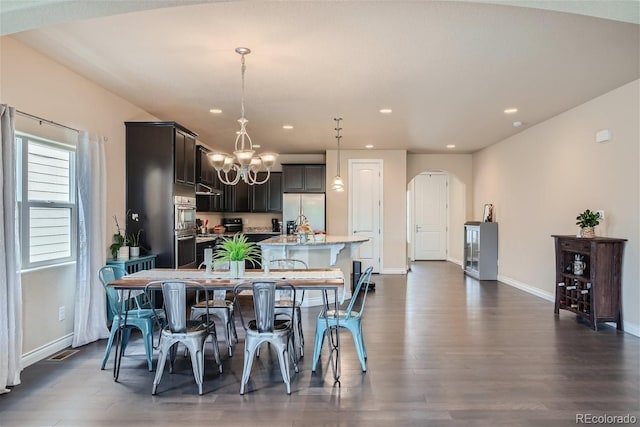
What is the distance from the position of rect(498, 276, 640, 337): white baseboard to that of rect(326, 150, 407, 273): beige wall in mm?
2095

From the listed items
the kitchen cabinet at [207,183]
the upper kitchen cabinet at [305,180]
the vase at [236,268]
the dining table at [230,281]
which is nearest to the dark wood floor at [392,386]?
the dining table at [230,281]

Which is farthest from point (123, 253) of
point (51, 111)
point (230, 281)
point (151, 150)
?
point (230, 281)

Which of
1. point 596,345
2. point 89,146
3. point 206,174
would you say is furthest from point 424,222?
point 89,146

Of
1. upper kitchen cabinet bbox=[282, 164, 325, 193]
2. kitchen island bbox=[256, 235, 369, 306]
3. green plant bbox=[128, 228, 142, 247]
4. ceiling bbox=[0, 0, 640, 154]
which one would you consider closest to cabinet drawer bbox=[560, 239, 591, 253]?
ceiling bbox=[0, 0, 640, 154]

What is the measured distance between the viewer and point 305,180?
8.52 m

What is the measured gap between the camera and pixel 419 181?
11.3 m

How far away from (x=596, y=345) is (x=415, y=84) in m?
3.19

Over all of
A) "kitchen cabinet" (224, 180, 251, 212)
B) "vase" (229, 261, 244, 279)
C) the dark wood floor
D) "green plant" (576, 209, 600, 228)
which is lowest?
the dark wood floor

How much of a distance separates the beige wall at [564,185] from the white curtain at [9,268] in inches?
227

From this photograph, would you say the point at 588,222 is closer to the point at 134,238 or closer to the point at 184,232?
the point at 184,232

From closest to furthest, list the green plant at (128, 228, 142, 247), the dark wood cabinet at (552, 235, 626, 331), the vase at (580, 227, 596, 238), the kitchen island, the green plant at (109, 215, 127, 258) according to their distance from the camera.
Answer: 1. the dark wood cabinet at (552, 235, 626, 331)
2. the green plant at (109, 215, 127, 258)
3. the vase at (580, 227, 596, 238)
4. the green plant at (128, 228, 142, 247)
5. the kitchen island

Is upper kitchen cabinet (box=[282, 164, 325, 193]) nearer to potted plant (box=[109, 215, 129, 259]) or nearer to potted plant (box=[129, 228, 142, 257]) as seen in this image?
potted plant (box=[129, 228, 142, 257])

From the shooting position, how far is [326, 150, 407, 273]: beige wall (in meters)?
8.48

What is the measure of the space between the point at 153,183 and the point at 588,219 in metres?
5.20
